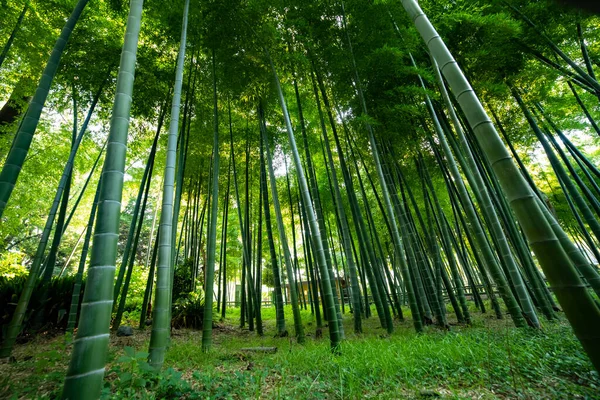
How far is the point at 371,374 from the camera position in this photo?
6.48 ft

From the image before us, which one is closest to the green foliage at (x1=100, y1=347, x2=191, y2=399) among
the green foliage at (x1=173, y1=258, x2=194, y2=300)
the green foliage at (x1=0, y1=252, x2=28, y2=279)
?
the green foliage at (x1=173, y1=258, x2=194, y2=300)

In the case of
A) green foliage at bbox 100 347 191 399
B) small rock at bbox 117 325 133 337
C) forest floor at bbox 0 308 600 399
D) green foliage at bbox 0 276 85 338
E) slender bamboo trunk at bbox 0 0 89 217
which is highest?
slender bamboo trunk at bbox 0 0 89 217

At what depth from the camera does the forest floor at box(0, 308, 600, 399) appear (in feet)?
5.37

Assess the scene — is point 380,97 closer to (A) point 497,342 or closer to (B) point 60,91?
(A) point 497,342

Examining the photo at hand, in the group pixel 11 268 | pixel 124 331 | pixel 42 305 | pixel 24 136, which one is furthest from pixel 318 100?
pixel 11 268

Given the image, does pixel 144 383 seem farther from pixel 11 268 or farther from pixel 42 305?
pixel 11 268

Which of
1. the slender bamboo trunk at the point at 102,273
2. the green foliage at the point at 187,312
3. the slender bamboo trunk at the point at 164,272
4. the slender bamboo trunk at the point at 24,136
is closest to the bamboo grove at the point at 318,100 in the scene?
the slender bamboo trunk at the point at 164,272

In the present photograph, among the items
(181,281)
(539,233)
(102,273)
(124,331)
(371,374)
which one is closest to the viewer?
(539,233)

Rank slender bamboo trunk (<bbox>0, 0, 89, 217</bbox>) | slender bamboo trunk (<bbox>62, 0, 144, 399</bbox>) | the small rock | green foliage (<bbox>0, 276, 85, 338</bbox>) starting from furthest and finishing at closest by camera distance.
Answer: the small rock
green foliage (<bbox>0, 276, 85, 338</bbox>)
slender bamboo trunk (<bbox>0, 0, 89, 217</bbox>)
slender bamboo trunk (<bbox>62, 0, 144, 399</bbox>)

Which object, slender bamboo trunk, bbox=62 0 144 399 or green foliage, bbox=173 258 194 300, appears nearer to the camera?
slender bamboo trunk, bbox=62 0 144 399

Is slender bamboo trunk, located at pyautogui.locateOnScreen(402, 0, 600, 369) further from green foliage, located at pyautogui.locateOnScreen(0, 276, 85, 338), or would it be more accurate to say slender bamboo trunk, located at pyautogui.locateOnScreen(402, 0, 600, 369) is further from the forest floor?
green foliage, located at pyautogui.locateOnScreen(0, 276, 85, 338)

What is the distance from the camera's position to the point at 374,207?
861 centimetres

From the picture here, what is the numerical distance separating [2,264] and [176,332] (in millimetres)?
4300

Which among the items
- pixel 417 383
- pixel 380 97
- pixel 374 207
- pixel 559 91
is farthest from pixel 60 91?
pixel 559 91
